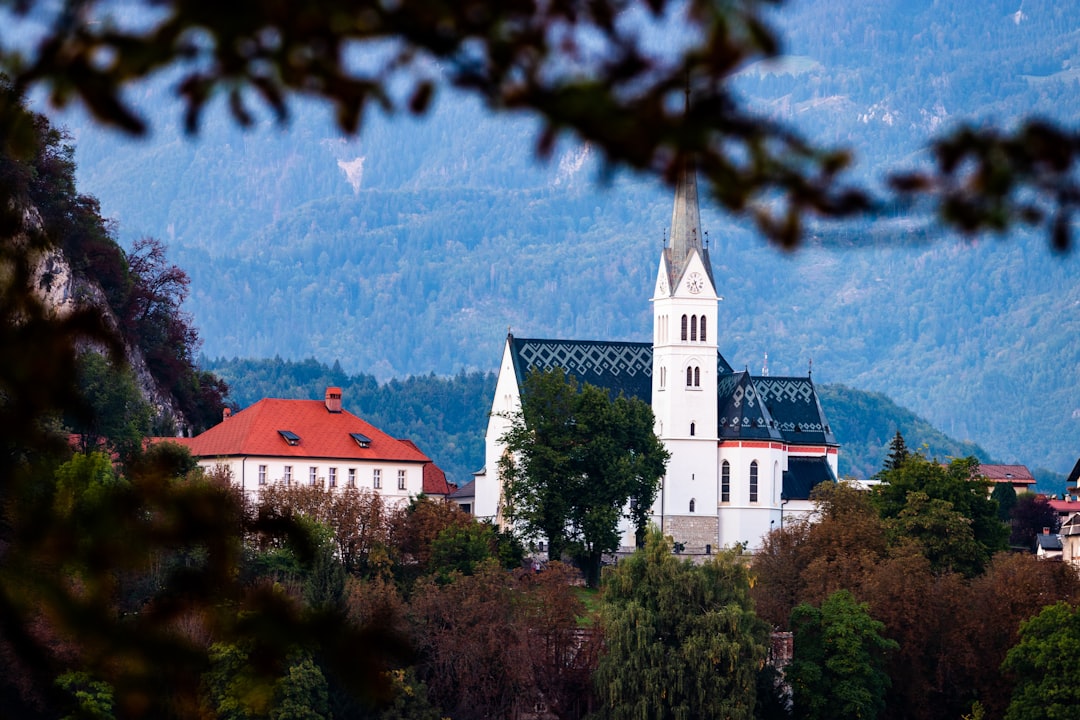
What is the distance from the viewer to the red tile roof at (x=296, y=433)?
9906 cm

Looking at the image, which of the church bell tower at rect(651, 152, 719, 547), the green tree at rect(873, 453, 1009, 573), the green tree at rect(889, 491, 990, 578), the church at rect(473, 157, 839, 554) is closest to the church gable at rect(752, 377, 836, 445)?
the church at rect(473, 157, 839, 554)

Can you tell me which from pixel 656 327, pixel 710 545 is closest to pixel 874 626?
pixel 710 545

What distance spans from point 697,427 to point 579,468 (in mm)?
17700

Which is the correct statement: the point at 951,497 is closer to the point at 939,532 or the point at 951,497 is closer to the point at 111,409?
the point at 939,532

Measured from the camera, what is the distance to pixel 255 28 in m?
5.18

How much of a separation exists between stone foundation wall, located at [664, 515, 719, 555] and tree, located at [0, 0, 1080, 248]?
346 feet

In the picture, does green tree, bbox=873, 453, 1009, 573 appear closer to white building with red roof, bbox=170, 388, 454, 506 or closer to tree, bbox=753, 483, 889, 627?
tree, bbox=753, 483, 889, 627

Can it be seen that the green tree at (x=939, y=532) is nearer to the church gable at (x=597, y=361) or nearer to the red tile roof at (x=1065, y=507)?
the church gable at (x=597, y=361)

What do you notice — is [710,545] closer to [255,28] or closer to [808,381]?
[808,381]

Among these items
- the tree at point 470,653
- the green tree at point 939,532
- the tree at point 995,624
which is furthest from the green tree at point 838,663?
the green tree at point 939,532

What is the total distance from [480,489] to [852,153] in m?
113

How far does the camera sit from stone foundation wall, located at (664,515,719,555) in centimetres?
11069

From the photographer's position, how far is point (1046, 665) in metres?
71.2

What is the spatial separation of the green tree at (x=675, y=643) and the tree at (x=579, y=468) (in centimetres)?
1733
